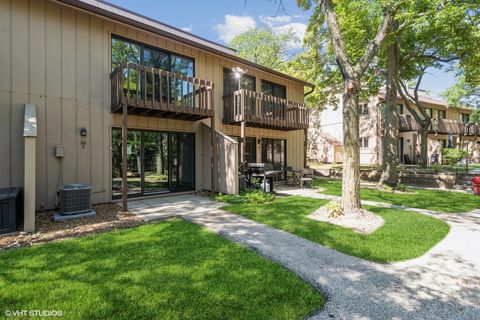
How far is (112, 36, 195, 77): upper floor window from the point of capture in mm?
7840

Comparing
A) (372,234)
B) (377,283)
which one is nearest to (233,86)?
(372,234)

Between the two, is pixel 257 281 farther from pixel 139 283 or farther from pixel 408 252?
pixel 408 252

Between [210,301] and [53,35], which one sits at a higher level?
[53,35]

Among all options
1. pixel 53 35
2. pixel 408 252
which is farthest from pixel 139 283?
pixel 53 35

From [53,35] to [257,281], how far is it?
25.7 feet

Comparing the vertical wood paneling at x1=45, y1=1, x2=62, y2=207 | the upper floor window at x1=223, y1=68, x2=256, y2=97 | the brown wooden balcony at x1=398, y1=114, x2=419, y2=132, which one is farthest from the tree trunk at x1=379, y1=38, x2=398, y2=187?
the vertical wood paneling at x1=45, y1=1, x2=62, y2=207

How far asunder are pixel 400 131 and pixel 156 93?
20747 mm

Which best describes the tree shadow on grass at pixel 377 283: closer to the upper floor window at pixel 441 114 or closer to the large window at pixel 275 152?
the large window at pixel 275 152

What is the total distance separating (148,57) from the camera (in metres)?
8.44

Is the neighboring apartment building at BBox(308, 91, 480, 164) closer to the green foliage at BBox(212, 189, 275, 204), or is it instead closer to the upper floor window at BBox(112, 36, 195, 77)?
the upper floor window at BBox(112, 36, 195, 77)

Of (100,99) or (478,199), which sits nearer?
(100,99)

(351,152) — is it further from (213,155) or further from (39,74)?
(39,74)

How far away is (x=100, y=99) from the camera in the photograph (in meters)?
7.47

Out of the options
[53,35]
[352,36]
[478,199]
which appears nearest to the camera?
[53,35]
